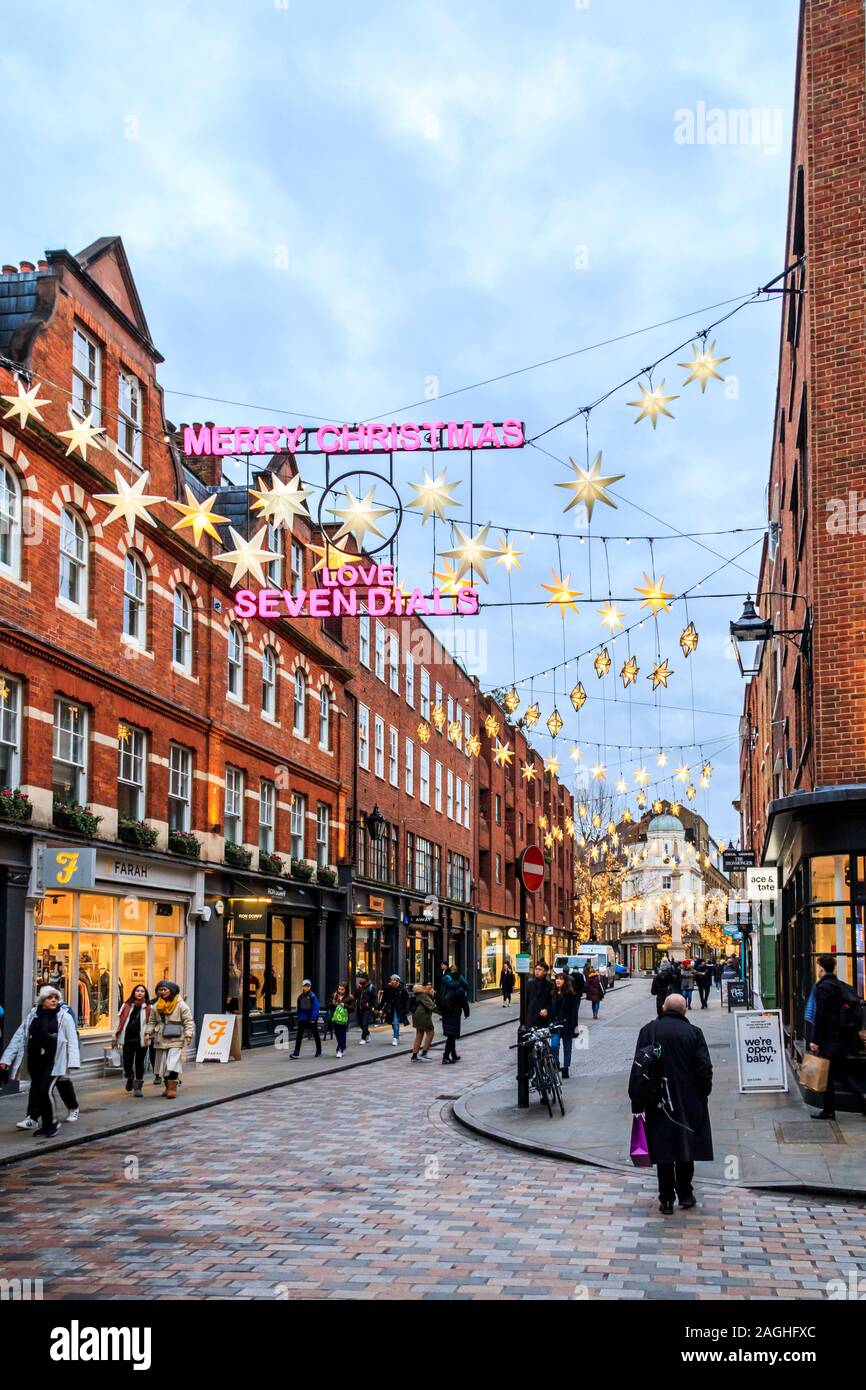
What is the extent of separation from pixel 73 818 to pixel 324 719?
1652 cm

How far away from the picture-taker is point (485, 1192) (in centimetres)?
1148

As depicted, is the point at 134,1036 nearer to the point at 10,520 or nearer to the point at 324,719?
the point at 10,520

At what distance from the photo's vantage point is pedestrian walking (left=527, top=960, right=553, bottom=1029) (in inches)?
752

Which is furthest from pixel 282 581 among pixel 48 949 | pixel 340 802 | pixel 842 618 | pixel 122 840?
pixel 842 618

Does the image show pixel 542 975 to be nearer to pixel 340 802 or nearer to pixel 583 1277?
pixel 583 1277

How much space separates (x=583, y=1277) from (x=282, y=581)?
1053 inches

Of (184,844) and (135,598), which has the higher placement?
(135,598)

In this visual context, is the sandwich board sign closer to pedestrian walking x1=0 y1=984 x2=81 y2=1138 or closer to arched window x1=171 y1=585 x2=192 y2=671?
pedestrian walking x1=0 y1=984 x2=81 y2=1138

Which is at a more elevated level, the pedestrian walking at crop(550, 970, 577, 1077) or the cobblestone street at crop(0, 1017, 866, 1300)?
the pedestrian walking at crop(550, 970, 577, 1077)

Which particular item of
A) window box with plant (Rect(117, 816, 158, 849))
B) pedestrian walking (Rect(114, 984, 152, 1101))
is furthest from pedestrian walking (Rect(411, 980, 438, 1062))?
pedestrian walking (Rect(114, 984, 152, 1101))

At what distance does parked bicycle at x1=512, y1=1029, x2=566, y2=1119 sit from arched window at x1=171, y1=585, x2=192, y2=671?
12115 millimetres

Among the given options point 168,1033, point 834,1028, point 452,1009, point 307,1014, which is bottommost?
point 307,1014

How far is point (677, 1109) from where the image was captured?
1054cm

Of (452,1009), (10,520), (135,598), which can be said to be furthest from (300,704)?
(10,520)
